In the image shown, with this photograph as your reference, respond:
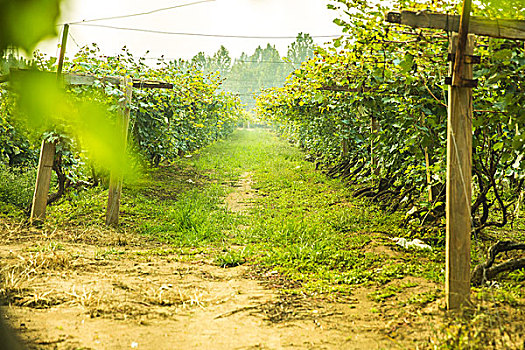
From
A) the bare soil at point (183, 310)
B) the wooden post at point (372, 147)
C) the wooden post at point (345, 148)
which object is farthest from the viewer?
the wooden post at point (345, 148)

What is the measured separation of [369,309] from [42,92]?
371cm

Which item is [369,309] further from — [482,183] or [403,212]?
[403,212]

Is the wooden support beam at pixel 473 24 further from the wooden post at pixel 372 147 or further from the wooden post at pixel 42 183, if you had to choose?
the wooden post at pixel 42 183

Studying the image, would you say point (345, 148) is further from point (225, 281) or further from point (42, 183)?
point (225, 281)

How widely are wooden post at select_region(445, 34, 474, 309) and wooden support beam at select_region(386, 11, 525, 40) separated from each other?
0.10 metres

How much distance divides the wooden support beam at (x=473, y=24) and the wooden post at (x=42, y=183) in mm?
5720

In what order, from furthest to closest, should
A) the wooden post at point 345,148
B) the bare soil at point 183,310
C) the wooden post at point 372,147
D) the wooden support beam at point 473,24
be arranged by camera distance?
the wooden post at point 345,148 < the wooden post at point 372,147 < the wooden support beam at point 473,24 < the bare soil at point 183,310

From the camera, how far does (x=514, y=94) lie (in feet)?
12.5

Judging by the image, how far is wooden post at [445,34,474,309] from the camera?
3.25m

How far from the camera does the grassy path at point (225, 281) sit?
307 centimetres

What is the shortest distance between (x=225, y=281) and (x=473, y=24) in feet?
11.1

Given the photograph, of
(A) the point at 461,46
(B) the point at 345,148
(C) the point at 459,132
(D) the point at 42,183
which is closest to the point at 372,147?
(B) the point at 345,148

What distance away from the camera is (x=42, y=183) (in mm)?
6730

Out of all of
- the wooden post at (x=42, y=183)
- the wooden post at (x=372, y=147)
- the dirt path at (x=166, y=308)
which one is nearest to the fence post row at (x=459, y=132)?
the dirt path at (x=166, y=308)
